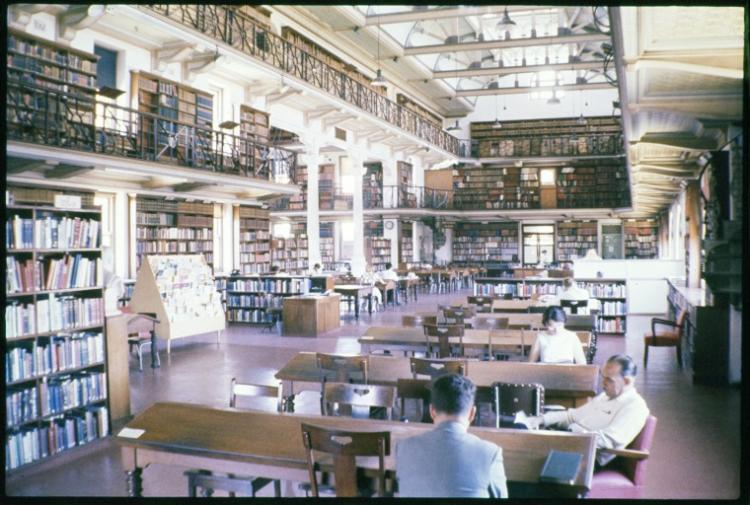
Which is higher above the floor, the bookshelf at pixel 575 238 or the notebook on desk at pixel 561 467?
the bookshelf at pixel 575 238

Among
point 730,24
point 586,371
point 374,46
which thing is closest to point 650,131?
point 730,24

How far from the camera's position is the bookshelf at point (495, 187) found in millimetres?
22094

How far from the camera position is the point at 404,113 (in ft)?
61.2

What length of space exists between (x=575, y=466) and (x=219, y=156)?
401 inches

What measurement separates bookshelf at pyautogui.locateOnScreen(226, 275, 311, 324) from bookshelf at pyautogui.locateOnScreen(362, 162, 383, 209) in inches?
322

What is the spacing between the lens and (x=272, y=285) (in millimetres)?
11125

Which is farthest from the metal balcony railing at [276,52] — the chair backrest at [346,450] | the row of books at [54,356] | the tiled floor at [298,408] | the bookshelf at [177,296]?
the chair backrest at [346,450]

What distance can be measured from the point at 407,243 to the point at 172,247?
10.7m

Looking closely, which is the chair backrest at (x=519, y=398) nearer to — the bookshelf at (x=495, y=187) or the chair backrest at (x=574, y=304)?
the chair backrest at (x=574, y=304)

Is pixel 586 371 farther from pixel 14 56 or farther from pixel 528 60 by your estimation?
pixel 528 60

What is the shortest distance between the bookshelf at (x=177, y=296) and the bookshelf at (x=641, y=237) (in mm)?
17267

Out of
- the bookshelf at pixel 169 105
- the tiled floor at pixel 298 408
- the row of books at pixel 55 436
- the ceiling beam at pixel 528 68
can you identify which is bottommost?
the tiled floor at pixel 298 408

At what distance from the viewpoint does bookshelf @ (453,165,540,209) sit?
72.5 feet

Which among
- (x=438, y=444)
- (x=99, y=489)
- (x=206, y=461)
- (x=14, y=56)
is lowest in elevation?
(x=99, y=489)
